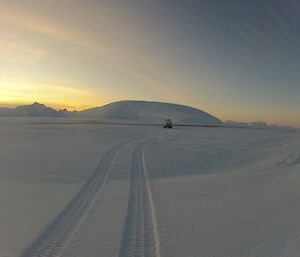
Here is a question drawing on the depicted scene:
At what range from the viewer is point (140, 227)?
7.64 metres

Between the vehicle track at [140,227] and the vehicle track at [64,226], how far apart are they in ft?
3.66

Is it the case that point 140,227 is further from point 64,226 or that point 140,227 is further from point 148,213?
point 64,226

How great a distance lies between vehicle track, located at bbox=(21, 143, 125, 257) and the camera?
20.6 feet

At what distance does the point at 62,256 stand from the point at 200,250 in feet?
8.29

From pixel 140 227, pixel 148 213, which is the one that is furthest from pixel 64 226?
pixel 148 213

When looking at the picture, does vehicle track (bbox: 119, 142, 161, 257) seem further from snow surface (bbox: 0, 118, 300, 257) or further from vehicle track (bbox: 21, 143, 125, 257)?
vehicle track (bbox: 21, 143, 125, 257)

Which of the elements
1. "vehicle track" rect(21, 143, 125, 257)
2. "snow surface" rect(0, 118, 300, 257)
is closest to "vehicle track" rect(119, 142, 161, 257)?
"snow surface" rect(0, 118, 300, 257)

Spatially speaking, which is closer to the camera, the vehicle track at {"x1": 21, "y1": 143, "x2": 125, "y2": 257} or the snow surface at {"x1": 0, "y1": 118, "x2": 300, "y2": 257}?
the vehicle track at {"x1": 21, "y1": 143, "x2": 125, "y2": 257}

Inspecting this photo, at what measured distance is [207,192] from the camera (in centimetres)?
1152

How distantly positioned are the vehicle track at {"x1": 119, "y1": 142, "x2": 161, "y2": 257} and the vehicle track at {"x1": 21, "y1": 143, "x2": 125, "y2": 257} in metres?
1.11

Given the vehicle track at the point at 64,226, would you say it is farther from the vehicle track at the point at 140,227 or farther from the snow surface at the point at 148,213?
the vehicle track at the point at 140,227

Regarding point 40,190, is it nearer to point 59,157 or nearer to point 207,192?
point 207,192

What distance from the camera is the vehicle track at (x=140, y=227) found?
6.34 m

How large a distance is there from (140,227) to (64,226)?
1.69 metres
